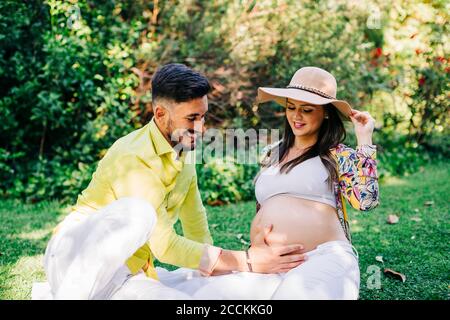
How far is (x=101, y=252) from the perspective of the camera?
Answer: 2225 millimetres

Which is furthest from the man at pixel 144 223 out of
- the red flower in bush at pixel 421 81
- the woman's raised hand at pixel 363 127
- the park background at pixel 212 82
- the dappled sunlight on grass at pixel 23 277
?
the red flower in bush at pixel 421 81

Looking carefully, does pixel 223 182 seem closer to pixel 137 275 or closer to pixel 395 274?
pixel 395 274

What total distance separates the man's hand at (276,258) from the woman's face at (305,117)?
71cm

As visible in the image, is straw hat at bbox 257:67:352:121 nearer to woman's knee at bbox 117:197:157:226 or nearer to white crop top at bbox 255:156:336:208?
white crop top at bbox 255:156:336:208

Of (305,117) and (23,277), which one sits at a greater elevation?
(305,117)

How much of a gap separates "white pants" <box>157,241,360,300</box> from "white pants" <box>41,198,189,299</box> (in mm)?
290

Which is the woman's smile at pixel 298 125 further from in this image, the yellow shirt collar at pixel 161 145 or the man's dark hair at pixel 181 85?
the yellow shirt collar at pixel 161 145

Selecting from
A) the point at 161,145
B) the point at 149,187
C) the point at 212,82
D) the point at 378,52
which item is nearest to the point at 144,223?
the point at 149,187

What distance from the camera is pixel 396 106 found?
913 cm

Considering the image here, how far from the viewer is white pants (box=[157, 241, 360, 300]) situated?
2.46m

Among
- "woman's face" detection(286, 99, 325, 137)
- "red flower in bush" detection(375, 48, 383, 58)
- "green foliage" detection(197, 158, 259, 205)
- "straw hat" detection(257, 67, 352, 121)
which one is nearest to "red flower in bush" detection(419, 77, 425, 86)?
"red flower in bush" detection(375, 48, 383, 58)

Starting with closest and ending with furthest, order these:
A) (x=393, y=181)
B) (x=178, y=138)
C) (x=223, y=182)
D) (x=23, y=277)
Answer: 1. (x=178, y=138)
2. (x=23, y=277)
3. (x=223, y=182)
4. (x=393, y=181)

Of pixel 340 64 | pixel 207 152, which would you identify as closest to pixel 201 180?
pixel 207 152

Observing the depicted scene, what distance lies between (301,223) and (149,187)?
32.4 inches
